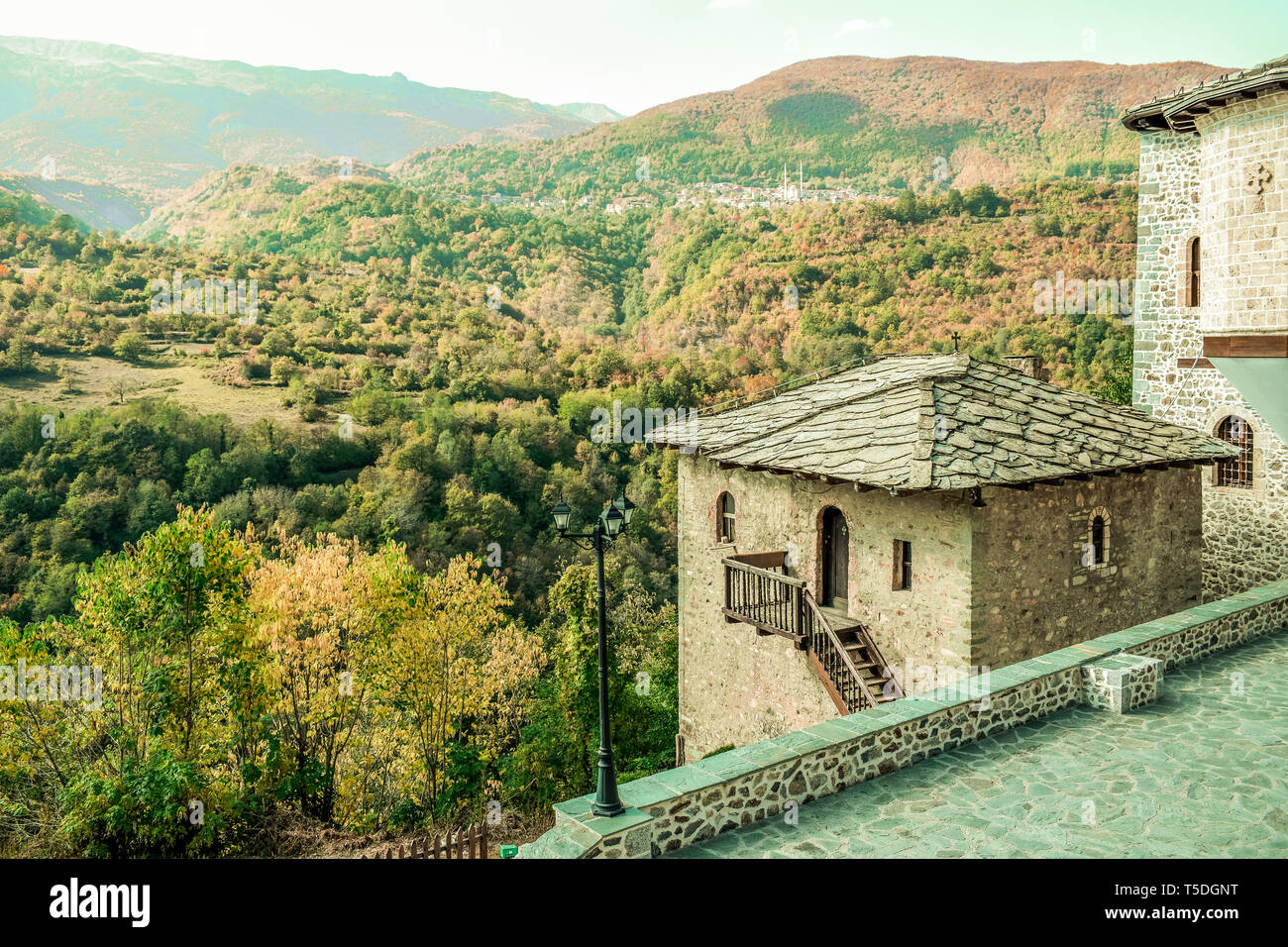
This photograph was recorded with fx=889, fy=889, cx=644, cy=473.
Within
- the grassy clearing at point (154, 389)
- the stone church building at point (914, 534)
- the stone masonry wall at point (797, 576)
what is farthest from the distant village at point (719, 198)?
the stone masonry wall at point (797, 576)

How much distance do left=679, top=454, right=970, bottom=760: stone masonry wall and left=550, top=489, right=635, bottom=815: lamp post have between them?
4.49 metres

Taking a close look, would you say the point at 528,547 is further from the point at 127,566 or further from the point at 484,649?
the point at 127,566

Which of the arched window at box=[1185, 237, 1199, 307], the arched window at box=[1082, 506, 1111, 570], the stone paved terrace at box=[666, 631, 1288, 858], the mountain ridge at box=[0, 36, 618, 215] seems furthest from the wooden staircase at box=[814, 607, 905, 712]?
the mountain ridge at box=[0, 36, 618, 215]

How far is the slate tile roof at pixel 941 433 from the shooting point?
35.9ft

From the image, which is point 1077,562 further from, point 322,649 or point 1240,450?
point 322,649

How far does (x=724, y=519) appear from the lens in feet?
49.4

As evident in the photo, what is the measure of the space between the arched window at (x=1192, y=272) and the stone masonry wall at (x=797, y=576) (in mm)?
8629

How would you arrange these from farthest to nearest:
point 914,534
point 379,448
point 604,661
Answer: point 379,448 < point 914,534 < point 604,661

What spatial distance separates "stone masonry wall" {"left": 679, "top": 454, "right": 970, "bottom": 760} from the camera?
11180mm

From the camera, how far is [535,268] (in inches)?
Result: 3000

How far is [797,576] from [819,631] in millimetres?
1418

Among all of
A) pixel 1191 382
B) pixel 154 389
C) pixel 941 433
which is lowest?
pixel 941 433

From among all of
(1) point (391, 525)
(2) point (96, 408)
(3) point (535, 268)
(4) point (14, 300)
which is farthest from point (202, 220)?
(1) point (391, 525)

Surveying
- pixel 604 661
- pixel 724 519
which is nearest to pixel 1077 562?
pixel 724 519
